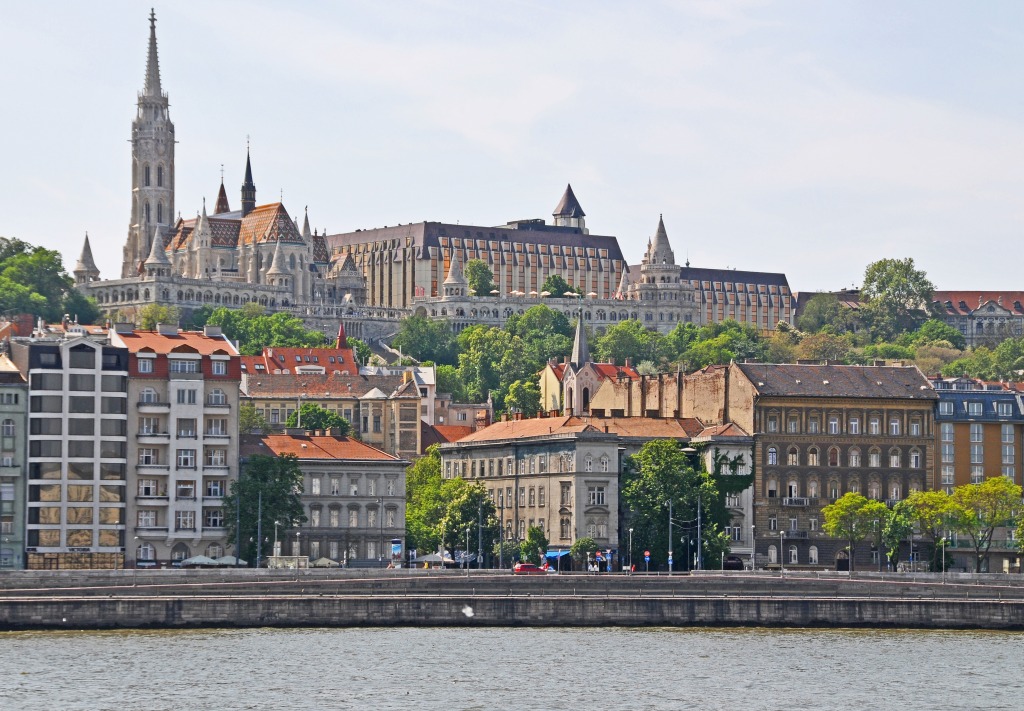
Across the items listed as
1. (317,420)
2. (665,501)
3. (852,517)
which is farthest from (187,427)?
(317,420)

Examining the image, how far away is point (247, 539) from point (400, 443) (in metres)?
45.9

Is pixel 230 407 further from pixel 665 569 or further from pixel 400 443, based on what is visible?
pixel 400 443

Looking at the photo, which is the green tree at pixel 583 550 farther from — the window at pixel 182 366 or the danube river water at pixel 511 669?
the danube river water at pixel 511 669

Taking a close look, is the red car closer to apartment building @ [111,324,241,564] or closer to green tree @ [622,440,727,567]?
green tree @ [622,440,727,567]

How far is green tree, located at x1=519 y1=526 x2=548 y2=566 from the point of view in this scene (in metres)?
137

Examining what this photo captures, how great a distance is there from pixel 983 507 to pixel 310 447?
35263mm

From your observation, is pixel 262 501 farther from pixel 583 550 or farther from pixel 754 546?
pixel 754 546

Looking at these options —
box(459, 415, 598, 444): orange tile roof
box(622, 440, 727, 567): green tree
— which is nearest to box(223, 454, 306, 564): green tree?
box(459, 415, 598, 444): orange tile roof

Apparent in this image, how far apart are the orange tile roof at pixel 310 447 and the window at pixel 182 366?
584 centimetres

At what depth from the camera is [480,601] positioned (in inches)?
3947

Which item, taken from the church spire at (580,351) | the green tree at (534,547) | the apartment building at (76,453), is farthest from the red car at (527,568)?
the church spire at (580,351)

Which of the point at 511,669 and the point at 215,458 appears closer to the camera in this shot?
the point at 511,669

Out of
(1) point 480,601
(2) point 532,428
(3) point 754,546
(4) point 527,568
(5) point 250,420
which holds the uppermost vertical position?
(5) point 250,420

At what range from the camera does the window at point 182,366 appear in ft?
425
